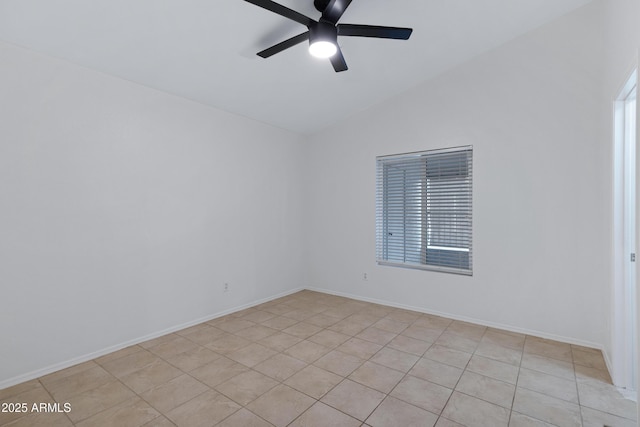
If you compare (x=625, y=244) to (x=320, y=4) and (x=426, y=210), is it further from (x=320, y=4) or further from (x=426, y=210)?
(x=320, y=4)

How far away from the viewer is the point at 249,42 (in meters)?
2.87

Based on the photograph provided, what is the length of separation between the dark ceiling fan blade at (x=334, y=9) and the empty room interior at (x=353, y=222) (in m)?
0.02

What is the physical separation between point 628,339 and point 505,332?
3.95 feet

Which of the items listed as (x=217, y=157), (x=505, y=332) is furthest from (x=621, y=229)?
(x=217, y=157)

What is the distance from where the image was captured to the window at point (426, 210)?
3.89m

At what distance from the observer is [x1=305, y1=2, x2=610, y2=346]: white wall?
3.09m

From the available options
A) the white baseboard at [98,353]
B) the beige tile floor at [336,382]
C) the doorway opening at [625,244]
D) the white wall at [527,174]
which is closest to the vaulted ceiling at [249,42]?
the white wall at [527,174]

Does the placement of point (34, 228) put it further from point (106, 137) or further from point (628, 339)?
point (628, 339)

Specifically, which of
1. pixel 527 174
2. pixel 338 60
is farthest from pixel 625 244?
pixel 338 60

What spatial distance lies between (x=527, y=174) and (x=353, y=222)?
236 centimetres

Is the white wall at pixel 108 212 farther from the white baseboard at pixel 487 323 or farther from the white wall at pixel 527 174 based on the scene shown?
the white wall at pixel 527 174

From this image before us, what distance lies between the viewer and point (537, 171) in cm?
335

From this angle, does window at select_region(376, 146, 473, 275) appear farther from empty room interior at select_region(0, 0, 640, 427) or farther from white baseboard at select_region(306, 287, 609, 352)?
white baseboard at select_region(306, 287, 609, 352)

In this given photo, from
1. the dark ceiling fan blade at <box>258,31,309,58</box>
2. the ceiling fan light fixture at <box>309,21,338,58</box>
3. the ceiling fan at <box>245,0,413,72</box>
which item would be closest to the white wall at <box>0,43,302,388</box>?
the dark ceiling fan blade at <box>258,31,309,58</box>
